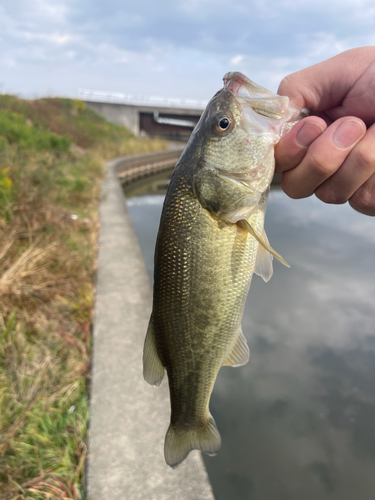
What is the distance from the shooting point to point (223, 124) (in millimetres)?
1478

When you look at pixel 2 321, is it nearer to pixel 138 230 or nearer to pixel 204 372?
pixel 204 372

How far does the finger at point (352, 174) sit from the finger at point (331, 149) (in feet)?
0.10

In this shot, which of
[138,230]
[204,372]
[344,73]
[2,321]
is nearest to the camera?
[204,372]

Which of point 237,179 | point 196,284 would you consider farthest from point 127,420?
point 237,179

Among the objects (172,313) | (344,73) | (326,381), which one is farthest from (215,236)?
(326,381)

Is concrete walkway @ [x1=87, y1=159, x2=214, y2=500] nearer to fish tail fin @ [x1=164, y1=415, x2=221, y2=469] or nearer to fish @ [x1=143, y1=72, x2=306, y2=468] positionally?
fish tail fin @ [x1=164, y1=415, x2=221, y2=469]

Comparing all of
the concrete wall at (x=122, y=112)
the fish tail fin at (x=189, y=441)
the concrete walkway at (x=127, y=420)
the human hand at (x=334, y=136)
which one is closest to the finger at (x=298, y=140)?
the human hand at (x=334, y=136)

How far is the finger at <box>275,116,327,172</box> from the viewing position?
144 cm

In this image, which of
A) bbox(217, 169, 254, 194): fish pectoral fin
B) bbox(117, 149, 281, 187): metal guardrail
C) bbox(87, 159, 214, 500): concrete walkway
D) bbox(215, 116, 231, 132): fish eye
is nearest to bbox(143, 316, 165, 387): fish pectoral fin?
bbox(217, 169, 254, 194): fish pectoral fin

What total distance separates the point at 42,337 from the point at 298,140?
3433 mm

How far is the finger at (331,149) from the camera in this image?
1390 millimetres

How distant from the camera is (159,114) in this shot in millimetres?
39406

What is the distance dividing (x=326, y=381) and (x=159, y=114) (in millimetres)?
39229

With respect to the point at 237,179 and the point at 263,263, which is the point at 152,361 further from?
the point at 237,179
